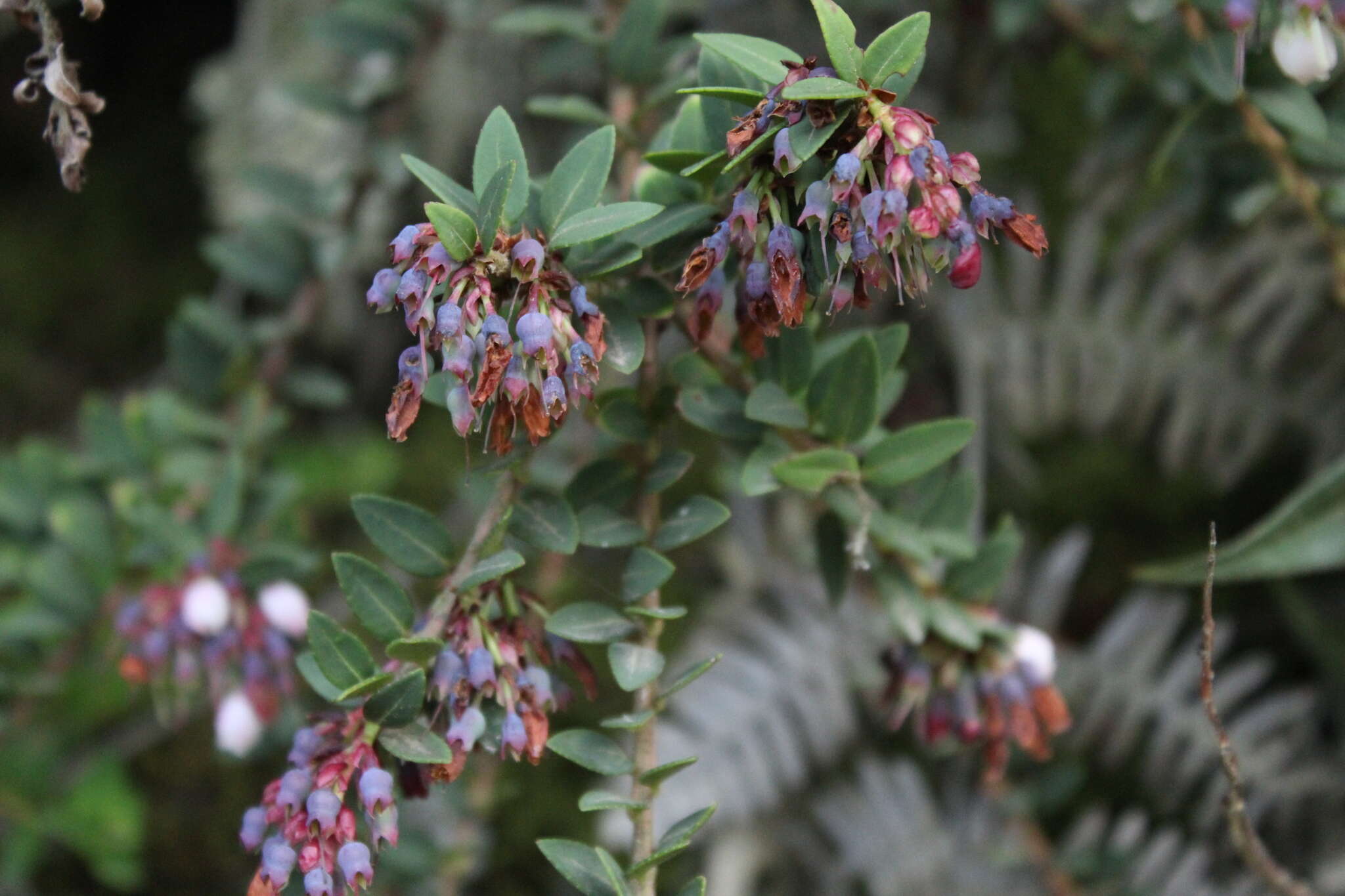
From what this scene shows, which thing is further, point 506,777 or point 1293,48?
point 506,777

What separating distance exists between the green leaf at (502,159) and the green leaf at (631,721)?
275mm

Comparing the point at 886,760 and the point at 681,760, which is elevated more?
the point at 681,760

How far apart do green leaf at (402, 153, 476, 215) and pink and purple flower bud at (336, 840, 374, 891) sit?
324 millimetres

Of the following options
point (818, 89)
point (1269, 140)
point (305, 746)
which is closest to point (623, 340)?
point (818, 89)

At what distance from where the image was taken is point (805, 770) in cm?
130

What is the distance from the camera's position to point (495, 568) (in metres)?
0.59

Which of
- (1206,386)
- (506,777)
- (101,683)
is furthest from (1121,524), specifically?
(101,683)

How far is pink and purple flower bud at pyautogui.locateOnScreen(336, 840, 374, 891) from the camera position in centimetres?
57

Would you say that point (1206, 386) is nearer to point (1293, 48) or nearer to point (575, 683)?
point (1293, 48)

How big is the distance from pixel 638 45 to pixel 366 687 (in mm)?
552

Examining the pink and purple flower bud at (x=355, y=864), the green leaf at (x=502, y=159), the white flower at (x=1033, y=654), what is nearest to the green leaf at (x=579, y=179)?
the green leaf at (x=502, y=159)

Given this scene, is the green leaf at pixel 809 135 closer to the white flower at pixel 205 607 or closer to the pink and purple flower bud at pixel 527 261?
the pink and purple flower bud at pixel 527 261

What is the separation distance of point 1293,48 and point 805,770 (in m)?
0.88

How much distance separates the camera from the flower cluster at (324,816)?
0.57 m
